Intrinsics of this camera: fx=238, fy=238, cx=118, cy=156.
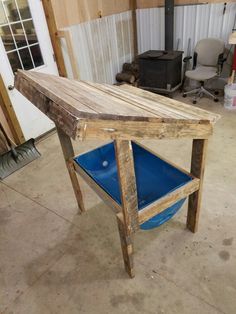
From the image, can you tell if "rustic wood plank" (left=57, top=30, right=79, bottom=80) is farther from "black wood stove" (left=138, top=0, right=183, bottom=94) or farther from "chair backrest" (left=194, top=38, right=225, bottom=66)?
"chair backrest" (left=194, top=38, right=225, bottom=66)

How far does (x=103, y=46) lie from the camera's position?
3936 millimetres

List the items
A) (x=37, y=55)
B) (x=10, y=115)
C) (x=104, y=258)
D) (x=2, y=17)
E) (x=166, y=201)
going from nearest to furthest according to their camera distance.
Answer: (x=166, y=201)
(x=104, y=258)
(x=2, y=17)
(x=10, y=115)
(x=37, y=55)

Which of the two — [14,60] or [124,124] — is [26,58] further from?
[124,124]

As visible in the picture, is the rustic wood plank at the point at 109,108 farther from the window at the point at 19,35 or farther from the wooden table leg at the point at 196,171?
the window at the point at 19,35

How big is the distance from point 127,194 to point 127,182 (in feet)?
0.25

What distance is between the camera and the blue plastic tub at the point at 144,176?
154 cm

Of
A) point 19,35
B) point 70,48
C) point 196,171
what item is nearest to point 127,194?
point 196,171

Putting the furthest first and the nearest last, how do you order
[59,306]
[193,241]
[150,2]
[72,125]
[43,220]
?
[150,2], [43,220], [193,241], [59,306], [72,125]

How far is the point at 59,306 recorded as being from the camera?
1.47 metres

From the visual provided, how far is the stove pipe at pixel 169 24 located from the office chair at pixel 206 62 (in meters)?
0.46

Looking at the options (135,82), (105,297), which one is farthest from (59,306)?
(135,82)

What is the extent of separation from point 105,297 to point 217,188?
4.40 feet

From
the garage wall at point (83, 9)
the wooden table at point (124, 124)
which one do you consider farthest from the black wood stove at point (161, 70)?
the wooden table at point (124, 124)

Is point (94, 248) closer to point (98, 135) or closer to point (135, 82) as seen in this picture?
point (98, 135)
